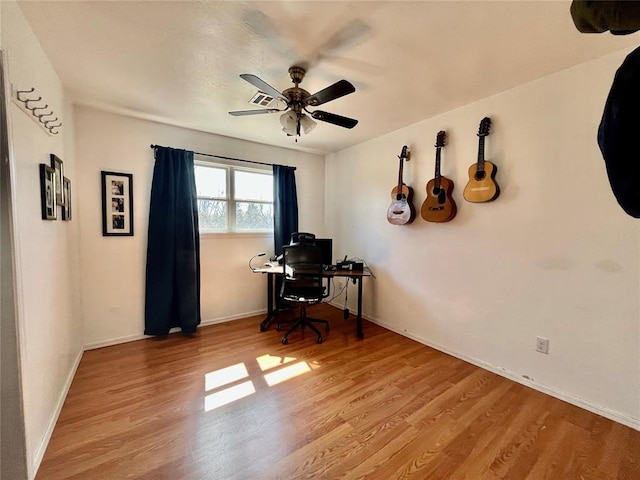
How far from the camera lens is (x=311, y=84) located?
2.17 metres

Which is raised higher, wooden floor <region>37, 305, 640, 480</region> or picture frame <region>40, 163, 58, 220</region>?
picture frame <region>40, 163, 58, 220</region>

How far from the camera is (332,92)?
69.1 inches

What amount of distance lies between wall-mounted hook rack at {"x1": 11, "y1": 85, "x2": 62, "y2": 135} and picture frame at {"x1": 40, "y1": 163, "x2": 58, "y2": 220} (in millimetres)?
271

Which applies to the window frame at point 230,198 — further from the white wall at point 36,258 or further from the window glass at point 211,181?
the white wall at point 36,258

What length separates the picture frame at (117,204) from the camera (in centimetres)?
278

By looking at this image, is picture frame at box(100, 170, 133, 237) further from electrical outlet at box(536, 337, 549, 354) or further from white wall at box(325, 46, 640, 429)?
electrical outlet at box(536, 337, 549, 354)

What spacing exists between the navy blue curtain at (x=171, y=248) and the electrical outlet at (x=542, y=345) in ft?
11.2

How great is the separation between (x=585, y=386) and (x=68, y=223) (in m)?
4.39

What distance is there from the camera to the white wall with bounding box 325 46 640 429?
181 cm

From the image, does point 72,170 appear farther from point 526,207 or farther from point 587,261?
point 587,261

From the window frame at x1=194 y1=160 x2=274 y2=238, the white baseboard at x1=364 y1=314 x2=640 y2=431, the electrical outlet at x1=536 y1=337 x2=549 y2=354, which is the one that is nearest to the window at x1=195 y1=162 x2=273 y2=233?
the window frame at x1=194 y1=160 x2=274 y2=238

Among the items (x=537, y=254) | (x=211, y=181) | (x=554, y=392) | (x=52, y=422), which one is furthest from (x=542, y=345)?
(x=211, y=181)

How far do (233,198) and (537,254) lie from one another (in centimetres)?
339

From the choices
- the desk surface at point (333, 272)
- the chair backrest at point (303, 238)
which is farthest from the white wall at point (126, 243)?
the chair backrest at point (303, 238)
